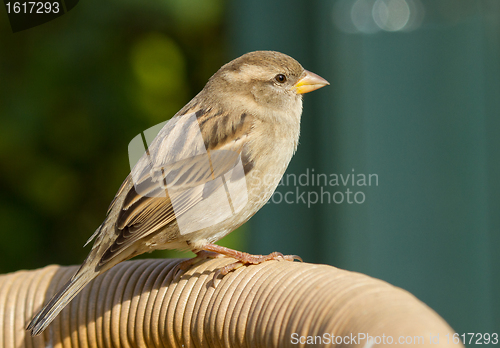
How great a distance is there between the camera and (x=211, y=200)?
1.73 m

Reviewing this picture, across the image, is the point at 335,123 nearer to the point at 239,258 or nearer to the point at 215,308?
the point at 239,258

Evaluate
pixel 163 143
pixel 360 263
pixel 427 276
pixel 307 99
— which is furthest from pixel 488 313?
pixel 163 143

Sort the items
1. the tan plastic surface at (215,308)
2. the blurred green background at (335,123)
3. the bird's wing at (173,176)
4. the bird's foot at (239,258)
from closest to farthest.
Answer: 1. the tan plastic surface at (215,308)
2. the bird's foot at (239,258)
3. the bird's wing at (173,176)
4. the blurred green background at (335,123)

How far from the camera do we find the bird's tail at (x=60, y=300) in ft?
4.67

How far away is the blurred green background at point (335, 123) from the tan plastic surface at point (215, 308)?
60.1 inches

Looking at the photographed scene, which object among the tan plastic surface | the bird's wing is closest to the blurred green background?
the bird's wing

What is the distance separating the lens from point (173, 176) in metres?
1.74

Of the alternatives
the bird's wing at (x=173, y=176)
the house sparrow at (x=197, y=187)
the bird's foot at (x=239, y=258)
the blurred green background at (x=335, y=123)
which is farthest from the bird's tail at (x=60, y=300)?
the blurred green background at (x=335, y=123)

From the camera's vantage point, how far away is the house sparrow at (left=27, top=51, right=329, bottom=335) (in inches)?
65.8

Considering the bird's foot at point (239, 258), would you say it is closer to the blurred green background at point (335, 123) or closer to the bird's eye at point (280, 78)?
the bird's eye at point (280, 78)

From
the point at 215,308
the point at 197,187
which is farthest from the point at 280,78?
the point at 215,308

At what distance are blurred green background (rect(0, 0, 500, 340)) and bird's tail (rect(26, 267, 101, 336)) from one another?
5.29ft

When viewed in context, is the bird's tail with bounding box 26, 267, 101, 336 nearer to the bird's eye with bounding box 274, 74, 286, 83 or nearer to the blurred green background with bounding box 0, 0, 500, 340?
the bird's eye with bounding box 274, 74, 286, 83

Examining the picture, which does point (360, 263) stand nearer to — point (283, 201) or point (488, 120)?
point (283, 201)
